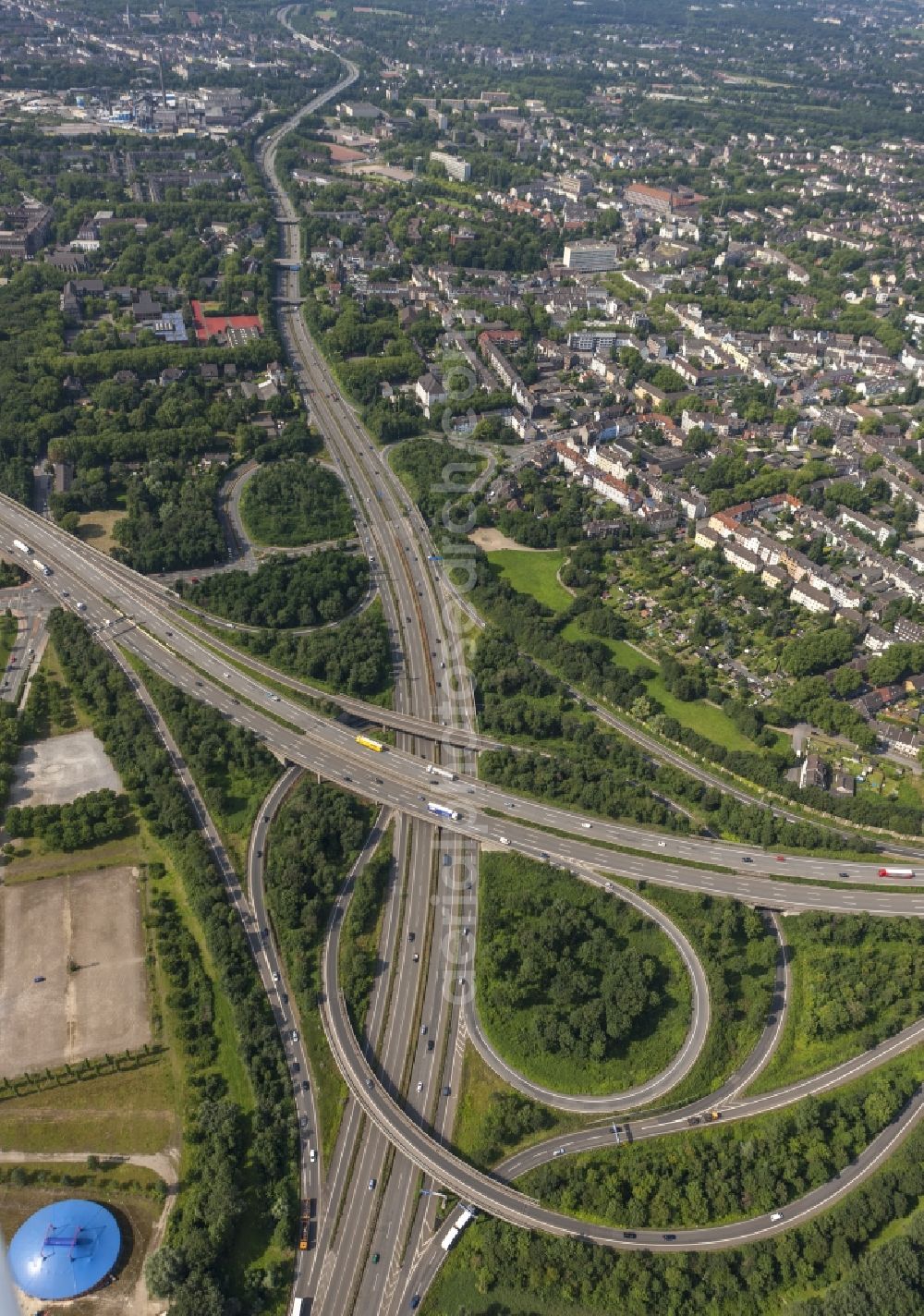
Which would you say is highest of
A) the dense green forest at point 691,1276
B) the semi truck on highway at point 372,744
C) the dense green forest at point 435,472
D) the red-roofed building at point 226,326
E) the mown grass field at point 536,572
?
the red-roofed building at point 226,326

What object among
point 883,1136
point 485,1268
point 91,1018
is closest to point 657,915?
point 883,1136

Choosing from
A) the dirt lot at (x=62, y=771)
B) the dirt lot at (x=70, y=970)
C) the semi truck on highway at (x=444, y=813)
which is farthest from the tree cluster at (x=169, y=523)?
the semi truck on highway at (x=444, y=813)

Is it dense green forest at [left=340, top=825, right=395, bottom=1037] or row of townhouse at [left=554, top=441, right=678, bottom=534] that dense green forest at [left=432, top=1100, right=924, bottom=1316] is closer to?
dense green forest at [left=340, top=825, right=395, bottom=1037]

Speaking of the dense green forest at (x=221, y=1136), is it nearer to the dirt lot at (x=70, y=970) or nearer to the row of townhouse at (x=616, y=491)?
the dirt lot at (x=70, y=970)

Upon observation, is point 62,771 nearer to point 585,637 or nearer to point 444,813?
point 444,813

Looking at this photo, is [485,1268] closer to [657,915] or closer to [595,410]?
[657,915]

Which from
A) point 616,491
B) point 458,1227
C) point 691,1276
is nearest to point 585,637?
point 616,491

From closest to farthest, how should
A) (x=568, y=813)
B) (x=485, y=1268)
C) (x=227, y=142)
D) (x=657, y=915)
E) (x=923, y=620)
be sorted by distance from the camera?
(x=485, y=1268), (x=657, y=915), (x=568, y=813), (x=923, y=620), (x=227, y=142)
